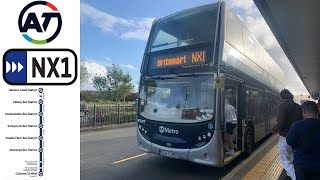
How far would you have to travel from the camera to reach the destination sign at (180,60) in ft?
24.5

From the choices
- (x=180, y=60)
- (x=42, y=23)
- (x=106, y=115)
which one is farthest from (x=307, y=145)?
(x=106, y=115)

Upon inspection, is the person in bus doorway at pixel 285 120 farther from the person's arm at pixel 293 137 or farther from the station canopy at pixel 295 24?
the station canopy at pixel 295 24

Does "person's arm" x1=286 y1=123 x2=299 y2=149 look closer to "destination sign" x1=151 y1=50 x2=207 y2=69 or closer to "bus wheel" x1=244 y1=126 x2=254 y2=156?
"destination sign" x1=151 y1=50 x2=207 y2=69

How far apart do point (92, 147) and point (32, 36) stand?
8.02 meters

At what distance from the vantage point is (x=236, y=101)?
8523 mm

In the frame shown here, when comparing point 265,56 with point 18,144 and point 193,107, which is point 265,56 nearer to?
point 193,107

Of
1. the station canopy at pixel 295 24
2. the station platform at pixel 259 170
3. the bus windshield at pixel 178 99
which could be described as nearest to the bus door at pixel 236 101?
the station platform at pixel 259 170

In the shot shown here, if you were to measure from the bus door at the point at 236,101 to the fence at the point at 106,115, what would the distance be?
34.6ft

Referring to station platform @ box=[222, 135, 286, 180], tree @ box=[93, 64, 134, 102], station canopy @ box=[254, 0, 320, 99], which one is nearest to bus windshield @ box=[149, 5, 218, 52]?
station canopy @ box=[254, 0, 320, 99]

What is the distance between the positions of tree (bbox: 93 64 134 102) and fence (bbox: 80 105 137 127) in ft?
70.9

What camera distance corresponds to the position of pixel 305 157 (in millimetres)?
4387

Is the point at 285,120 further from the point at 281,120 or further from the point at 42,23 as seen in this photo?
the point at 42,23

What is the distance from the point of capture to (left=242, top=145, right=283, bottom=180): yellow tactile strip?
6759 millimetres

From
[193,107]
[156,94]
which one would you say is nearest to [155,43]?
[156,94]
